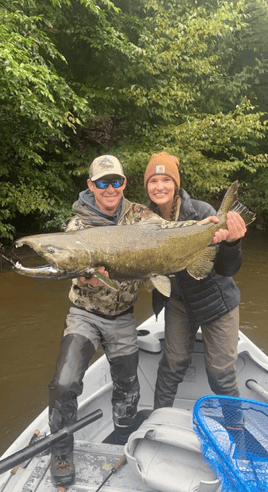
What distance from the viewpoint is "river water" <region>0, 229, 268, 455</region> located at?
625 centimetres

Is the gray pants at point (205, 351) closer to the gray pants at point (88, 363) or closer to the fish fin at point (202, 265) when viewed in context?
the gray pants at point (88, 363)

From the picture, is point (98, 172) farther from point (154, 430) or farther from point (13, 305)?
point (13, 305)

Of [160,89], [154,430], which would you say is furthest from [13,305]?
[154,430]

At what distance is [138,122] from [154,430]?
36.0 ft

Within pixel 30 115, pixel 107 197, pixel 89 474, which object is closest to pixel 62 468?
pixel 89 474

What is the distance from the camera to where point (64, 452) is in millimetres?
2840

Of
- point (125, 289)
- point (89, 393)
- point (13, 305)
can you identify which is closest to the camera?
point (125, 289)

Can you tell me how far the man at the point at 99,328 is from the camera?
2.96 m

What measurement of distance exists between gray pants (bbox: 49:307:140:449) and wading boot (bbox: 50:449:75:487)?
63mm

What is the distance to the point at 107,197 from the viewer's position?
10.2 feet

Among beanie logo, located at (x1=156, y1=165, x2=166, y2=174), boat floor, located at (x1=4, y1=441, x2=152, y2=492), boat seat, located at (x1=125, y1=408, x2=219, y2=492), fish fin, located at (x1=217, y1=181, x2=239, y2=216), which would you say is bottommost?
boat floor, located at (x1=4, y1=441, x2=152, y2=492)

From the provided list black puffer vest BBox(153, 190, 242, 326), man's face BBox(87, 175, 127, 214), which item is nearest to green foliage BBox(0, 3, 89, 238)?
man's face BBox(87, 175, 127, 214)

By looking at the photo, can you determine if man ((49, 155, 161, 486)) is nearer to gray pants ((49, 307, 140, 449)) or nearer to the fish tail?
gray pants ((49, 307, 140, 449))

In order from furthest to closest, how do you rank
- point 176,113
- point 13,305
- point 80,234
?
point 176,113, point 13,305, point 80,234
